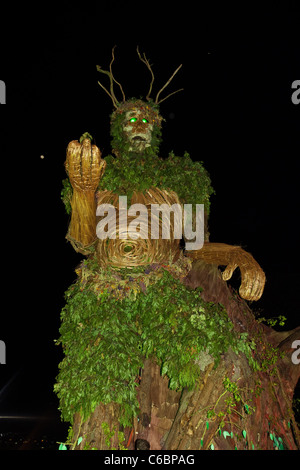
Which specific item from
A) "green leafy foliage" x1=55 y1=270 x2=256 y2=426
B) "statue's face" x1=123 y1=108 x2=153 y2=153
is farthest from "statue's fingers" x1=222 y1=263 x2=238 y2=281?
"statue's face" x1=123 y1=108 x2=153 y2=153

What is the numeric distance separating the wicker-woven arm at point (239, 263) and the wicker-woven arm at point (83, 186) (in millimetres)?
851

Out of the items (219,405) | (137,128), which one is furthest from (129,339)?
(137,128)

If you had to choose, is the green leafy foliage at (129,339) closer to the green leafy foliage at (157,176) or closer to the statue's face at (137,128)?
the green leafy foliage at (157,176)

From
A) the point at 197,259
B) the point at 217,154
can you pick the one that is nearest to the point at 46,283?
the point at 217,154

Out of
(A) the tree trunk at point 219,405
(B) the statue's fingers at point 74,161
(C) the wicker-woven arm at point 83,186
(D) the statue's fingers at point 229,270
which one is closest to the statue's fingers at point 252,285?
(D) the statue's fingers at point 229,270

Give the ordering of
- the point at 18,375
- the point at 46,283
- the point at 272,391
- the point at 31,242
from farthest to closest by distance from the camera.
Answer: the point at 18,375
the point at 46,283
the point at 31,242
the point at 272,391

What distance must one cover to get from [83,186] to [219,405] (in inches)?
60.9

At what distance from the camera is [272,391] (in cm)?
325

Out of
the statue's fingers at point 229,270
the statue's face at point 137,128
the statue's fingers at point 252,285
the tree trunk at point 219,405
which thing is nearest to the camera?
the tree trunk at point 219,405

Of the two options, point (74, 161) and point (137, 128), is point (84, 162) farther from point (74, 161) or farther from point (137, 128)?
point (137, 128)

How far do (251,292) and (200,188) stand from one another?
0.93 metres

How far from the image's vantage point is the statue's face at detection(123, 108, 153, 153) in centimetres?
326

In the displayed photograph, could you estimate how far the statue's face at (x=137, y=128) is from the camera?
3256 mm
